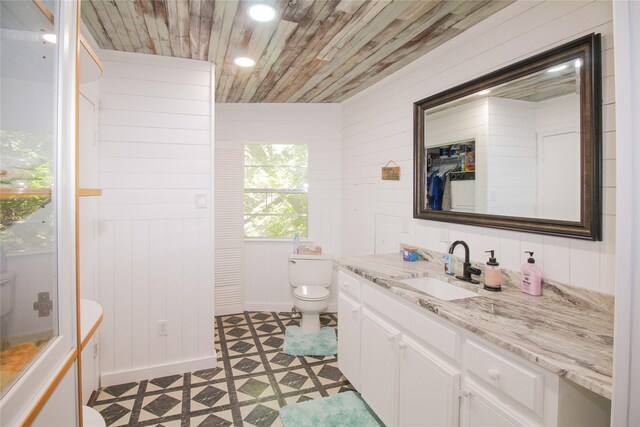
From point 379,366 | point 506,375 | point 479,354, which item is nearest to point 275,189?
point 379,366

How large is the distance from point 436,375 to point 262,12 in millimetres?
2063

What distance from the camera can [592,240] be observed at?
1473 millimetres

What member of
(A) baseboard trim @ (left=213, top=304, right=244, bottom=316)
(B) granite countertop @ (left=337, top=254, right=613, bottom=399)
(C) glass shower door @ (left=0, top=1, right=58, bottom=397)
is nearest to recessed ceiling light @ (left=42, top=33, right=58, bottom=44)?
(C) glass shower door @ (left=0, top=1, right=58, bottom=397)

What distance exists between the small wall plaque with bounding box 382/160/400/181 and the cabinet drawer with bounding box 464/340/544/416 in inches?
66.7

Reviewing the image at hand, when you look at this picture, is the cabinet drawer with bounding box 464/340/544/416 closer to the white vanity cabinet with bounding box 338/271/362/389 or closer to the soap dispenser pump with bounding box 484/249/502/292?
the soap dispenser pump with bounding box 484/249/502/292

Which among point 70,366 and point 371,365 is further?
point 371,365

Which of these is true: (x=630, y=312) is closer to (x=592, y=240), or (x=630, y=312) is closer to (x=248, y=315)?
(x=592, y=240)

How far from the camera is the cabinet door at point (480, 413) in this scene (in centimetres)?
122

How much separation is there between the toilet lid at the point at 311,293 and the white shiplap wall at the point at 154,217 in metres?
0.86

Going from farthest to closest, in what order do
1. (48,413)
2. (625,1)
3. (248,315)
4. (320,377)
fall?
(248,315) → (320,377) → (48,413) → (625,1)

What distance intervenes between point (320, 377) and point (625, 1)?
2.64 metres

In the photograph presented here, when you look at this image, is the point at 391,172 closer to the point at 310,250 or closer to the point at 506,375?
the point at 310,250

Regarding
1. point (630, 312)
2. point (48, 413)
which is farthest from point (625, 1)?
point (48, 413)

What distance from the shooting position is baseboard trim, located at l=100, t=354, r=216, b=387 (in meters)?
2.49
